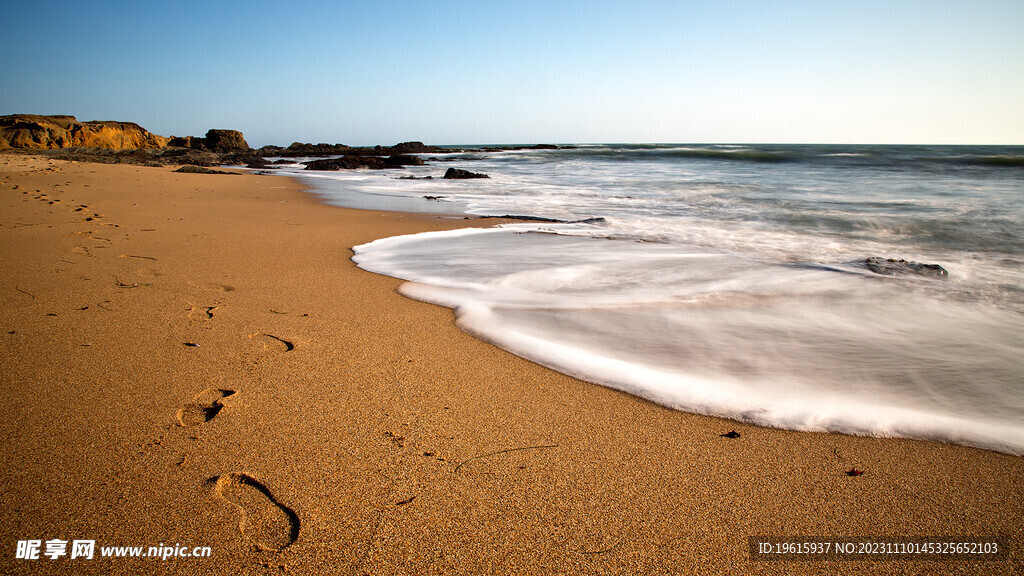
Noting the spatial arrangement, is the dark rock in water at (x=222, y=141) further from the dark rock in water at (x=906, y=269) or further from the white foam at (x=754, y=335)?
the dark rock in water at (x=906, y=269)

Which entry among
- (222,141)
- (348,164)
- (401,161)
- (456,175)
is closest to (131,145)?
(222,141)

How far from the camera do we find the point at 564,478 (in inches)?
56.3

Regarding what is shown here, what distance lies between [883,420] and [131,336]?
3182mm

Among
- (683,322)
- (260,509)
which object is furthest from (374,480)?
(683,322)

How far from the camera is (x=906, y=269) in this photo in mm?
4098

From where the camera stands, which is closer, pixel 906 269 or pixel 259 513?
pixel 259 513

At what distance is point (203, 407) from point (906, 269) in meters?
5.03

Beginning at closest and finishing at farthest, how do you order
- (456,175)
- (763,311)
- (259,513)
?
(259,513)
(763,311)
(456,175)

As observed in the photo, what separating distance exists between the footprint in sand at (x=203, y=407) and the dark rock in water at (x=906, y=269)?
477 centimetres

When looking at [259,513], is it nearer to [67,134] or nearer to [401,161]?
[401,161]

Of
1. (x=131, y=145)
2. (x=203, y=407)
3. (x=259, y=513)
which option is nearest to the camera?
(x=259, y=513)

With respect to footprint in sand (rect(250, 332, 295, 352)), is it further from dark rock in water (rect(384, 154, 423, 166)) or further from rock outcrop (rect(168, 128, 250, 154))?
rock outcrop (rect(168, 128, 250, 154))

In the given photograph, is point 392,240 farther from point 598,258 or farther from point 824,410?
point 824,410

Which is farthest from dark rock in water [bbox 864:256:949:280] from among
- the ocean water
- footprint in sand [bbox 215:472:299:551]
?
footprint in sand [bbox 215:472:299:551]
